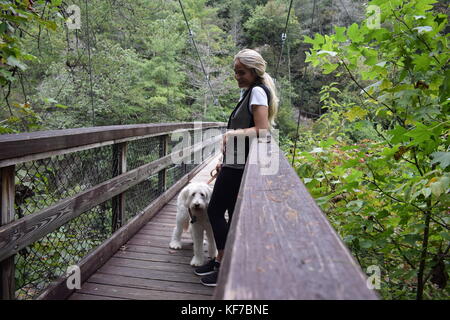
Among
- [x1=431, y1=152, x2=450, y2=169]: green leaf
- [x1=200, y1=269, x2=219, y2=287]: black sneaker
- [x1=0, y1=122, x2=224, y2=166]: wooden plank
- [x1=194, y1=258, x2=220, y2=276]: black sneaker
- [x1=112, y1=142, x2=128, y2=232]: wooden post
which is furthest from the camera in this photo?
[x1=112, y1=142, x2=128, y2=232]: wooden post

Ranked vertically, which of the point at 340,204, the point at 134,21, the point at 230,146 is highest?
the point at 134,21

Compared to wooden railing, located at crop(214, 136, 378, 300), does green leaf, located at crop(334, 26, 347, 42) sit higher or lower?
higher

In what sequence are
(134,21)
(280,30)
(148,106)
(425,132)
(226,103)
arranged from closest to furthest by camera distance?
(425,132)
(134,21)
(148,106)
(226,103)
(280,30)

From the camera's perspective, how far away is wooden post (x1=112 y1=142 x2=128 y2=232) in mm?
2316

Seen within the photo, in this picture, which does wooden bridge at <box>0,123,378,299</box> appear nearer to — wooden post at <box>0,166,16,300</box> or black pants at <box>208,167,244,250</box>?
wooden post at <box>0,166,16,300</box>

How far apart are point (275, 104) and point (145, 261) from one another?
1362mm

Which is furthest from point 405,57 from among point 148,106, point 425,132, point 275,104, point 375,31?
point 148,106

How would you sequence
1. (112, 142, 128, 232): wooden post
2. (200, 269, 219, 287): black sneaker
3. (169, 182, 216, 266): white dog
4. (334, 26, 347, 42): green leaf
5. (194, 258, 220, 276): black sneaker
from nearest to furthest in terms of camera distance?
1. (334, 26, 347, 42): green leaf
2. (200, 269, 219, 287): black sneaker
3. (194, 258, 220, 276): black sneaker
4. (169, 182, 216, 266): white dog
5. (112, 142, 128, 232): wooden post

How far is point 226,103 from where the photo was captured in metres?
21.3

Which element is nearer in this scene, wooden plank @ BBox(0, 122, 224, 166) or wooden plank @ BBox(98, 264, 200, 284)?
wooden plank @ BBox(0, 122, 224, 166)

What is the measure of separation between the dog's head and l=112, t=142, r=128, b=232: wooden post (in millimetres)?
526

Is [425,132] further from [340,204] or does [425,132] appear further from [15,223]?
[15,223]
